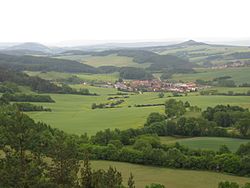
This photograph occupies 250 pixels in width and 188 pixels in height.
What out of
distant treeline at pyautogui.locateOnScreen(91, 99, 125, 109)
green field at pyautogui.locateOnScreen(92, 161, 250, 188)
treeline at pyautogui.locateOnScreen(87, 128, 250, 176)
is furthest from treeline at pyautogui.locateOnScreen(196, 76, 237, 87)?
green field at pyautogui.locateOnScreen(92, 161, 250, 188)

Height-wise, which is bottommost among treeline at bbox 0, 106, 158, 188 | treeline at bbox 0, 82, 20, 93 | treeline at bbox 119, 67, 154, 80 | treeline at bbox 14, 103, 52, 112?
treeline at bbox 119, 67, 154, 80

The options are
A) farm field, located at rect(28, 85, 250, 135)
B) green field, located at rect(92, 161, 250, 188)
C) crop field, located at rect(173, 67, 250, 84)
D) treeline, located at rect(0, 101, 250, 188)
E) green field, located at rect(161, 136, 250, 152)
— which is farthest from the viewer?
crop field, located at rect(173, 67, 250, 84)

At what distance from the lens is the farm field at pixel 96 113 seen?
60.1 m

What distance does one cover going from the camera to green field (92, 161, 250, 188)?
3484cm

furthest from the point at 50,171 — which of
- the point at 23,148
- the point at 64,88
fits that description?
the point at 64,88

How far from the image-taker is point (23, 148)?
2905 cm

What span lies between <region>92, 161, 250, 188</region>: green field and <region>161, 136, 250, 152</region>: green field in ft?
28.1

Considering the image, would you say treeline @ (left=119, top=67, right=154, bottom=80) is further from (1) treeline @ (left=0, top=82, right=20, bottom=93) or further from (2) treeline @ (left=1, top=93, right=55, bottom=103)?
(2) treeline @ (left=1, top=93, right=55, bottom=103)

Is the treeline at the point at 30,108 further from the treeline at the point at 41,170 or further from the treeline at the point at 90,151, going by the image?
the treeline at the point at 41,170

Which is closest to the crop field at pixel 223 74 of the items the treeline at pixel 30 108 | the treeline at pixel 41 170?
the treeline at pixel 30 108

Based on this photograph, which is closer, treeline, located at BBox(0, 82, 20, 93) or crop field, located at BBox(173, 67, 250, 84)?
treeline, located at BBox(0, 82, 20, 93)

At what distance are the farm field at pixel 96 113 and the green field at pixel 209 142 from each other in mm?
10194

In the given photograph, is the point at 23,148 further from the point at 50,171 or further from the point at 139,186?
the point at 139,186

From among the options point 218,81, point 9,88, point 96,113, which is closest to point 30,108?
point 96,113
